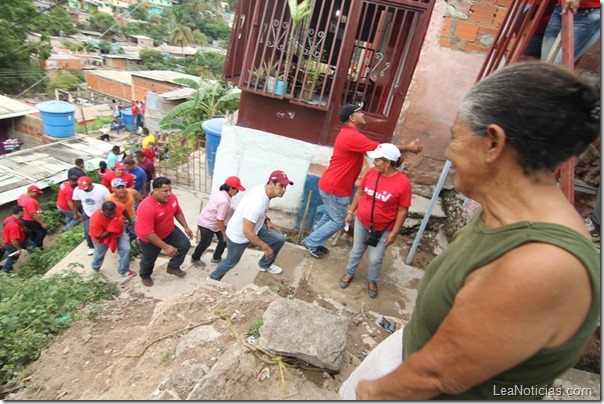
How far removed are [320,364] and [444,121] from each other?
13.9 feet

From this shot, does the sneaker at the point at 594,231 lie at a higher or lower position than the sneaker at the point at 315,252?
higher

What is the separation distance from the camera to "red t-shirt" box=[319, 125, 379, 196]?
13.1ft

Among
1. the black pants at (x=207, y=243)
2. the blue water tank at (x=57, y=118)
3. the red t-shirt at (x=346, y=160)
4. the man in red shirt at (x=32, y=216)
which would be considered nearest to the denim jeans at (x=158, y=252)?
the black pants at (x=207, y=243)

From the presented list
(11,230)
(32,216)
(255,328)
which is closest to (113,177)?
(32,216)

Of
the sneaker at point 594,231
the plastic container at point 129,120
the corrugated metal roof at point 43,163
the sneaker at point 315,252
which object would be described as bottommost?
the plastic container at point 129,120

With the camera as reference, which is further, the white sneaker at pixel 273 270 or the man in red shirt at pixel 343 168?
the white sneaker at pixel 273 270

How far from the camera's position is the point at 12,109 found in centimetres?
1820

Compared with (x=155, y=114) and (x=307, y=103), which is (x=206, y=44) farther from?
(x=307, y=103)

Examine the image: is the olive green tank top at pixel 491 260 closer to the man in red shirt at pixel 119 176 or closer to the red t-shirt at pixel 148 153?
the man in red shirt at pixel 119 176

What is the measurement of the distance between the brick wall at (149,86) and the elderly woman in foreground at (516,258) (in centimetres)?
2465

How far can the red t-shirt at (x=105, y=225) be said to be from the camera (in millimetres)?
4543

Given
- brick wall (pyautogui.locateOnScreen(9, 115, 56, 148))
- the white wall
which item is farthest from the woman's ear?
brick wall (pyautogui.locateOnScreen(9, 115, 56, 148))

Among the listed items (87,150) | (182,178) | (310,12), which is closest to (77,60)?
(87,150)

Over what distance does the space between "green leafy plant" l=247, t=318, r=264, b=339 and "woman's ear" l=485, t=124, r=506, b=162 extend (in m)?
2.22
